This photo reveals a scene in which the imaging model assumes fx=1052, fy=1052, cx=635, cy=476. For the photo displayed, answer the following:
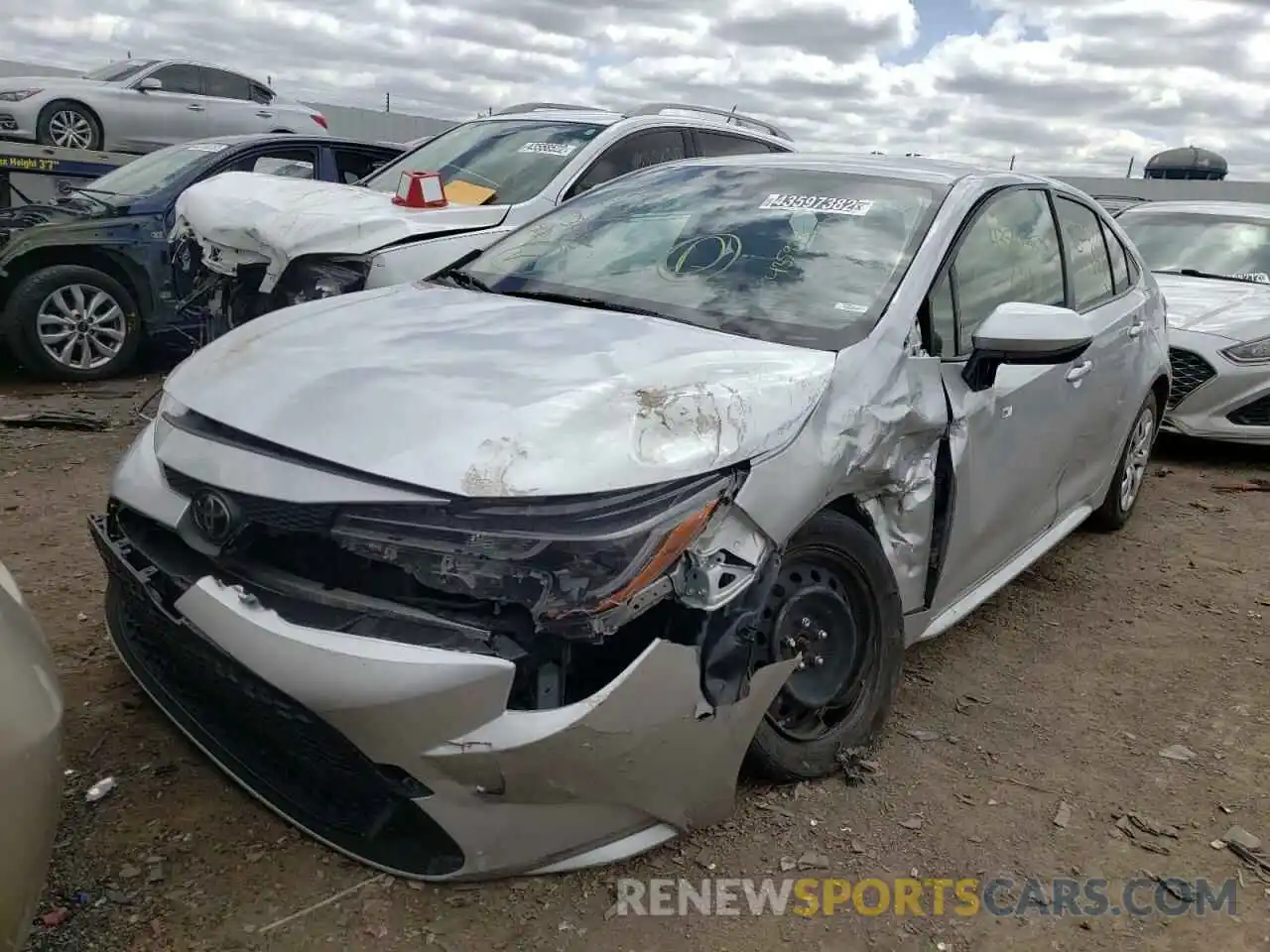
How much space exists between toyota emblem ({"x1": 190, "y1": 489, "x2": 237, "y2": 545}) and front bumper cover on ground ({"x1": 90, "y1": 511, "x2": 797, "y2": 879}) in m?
0.10

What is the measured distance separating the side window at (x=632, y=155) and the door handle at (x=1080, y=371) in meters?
2.79

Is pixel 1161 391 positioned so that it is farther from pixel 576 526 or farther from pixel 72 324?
pixel 72 324

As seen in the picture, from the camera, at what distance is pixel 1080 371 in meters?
3.75

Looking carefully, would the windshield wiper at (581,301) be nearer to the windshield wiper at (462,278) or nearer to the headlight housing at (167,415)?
the windshield wiper at (462,278)

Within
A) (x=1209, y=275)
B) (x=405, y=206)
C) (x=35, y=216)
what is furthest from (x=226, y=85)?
(x=1209, y=275)

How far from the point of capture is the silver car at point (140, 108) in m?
11.8

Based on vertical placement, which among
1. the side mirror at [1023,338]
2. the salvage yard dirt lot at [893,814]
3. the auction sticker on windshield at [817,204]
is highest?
the auction sticker on windshield at [817,204]

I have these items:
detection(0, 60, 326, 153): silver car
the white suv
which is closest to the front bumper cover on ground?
the white suv

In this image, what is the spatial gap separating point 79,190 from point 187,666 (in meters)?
6.13

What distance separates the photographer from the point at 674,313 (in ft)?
9.52

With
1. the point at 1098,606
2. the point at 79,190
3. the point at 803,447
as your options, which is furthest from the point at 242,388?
the point at 79,190

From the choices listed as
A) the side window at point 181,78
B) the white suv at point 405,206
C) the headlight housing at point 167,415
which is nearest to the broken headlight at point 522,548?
the headlight housing at point 167,415

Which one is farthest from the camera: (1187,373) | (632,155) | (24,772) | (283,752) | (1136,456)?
(1187,373)

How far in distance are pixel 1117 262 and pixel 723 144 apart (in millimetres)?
3015
